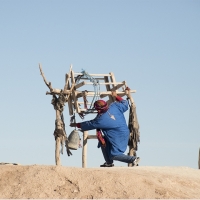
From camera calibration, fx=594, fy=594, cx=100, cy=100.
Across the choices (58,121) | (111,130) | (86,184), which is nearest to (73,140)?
(58,121)

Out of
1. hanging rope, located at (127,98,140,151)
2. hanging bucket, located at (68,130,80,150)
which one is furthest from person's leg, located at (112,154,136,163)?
hanging rope, located at (127,98,140,151)

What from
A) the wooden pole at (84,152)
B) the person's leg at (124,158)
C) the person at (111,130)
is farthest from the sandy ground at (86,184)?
the wooden pole at (84,152)

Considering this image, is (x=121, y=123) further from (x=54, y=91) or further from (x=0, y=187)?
(x=0, y=187)

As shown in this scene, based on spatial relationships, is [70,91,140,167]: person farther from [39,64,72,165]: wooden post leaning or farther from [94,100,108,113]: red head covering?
[39,64,72,165]: wooden post leaning

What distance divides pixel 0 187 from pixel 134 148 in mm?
6052

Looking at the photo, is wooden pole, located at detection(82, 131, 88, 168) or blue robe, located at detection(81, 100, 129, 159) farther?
wooden pole, located at detection(82, 131, 88, 168)

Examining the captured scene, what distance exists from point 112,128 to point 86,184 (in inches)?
140

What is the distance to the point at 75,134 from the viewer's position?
1514cm

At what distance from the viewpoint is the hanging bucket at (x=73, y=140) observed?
15148mm

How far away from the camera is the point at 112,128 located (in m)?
13.5

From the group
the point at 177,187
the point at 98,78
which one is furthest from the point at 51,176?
the point at 98,78

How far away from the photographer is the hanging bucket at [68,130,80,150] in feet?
49.7

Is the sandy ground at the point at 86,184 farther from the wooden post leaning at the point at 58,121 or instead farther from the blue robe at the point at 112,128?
the wooden post leaning at the point at 58,121

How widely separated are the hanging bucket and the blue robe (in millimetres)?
1506
